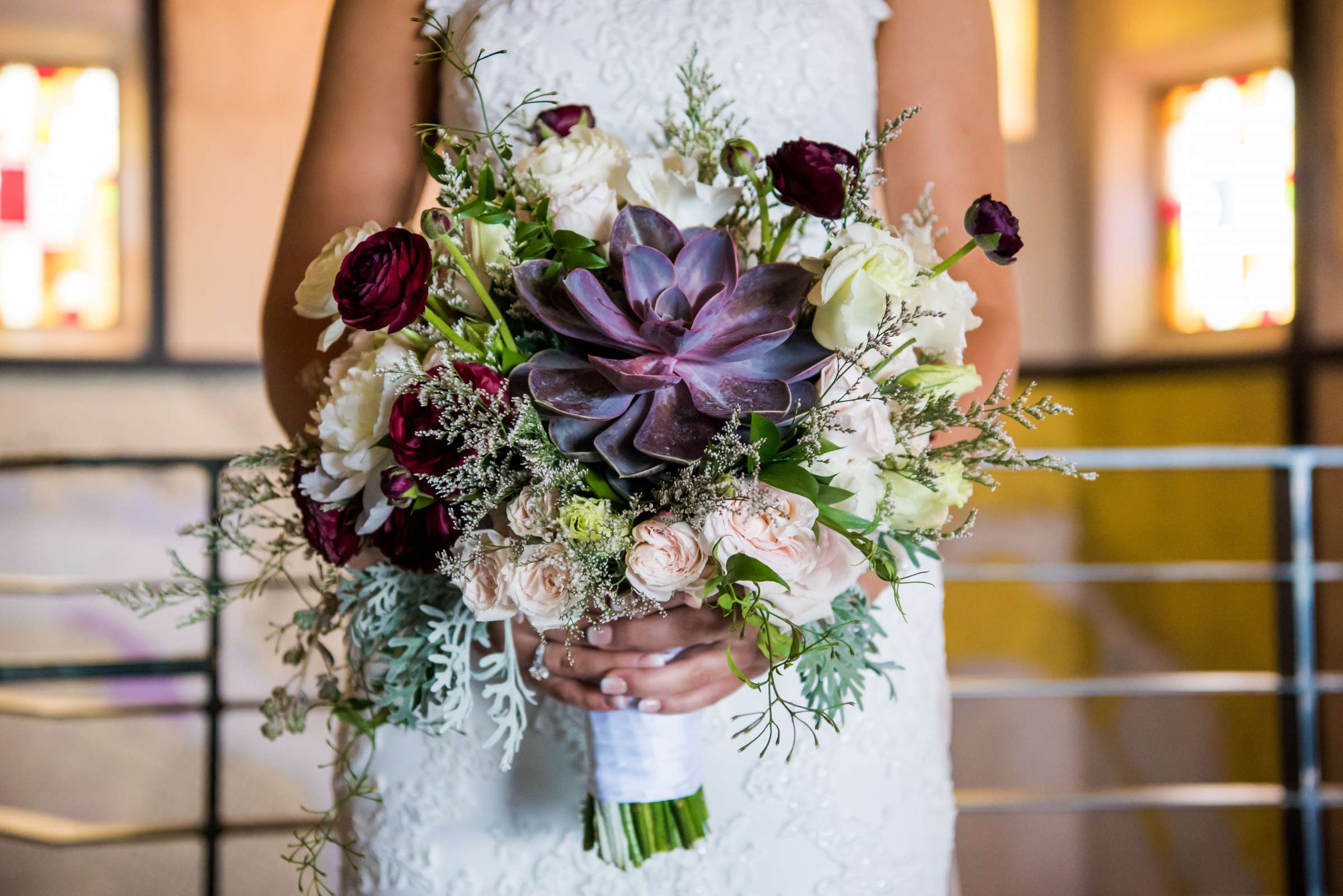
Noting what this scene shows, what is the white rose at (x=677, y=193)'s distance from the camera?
87 cm

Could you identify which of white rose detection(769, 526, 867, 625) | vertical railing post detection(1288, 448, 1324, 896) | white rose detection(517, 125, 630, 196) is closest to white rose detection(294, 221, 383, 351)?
white rose detection(517, 125, 630, 196)

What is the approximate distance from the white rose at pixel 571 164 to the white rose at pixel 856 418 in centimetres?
25

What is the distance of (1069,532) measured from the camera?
13.9 ft

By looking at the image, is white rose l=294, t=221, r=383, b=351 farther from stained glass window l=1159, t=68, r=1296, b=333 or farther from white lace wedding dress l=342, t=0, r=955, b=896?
stained glass window l=1159, t=68, r=1296, b=333

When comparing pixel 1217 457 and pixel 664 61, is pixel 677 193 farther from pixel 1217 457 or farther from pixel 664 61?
pixel 1217 457

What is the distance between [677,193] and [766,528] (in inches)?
11.8

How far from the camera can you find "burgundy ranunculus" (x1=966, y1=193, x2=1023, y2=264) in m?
0.82

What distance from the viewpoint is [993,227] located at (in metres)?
0.82

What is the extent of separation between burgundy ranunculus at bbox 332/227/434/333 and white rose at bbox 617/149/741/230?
192mm

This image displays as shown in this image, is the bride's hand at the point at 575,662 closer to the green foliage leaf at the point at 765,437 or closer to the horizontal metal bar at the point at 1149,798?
the green foliage leaf at the point at 765,437


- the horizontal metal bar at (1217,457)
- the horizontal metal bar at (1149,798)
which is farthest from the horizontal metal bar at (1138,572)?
the horizontal metal bar at (1149,798)

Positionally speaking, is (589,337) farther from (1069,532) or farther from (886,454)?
(1069,532)

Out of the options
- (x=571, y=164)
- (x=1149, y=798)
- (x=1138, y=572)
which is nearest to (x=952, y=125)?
(x=571, y=164)

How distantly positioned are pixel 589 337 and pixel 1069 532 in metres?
3.83
